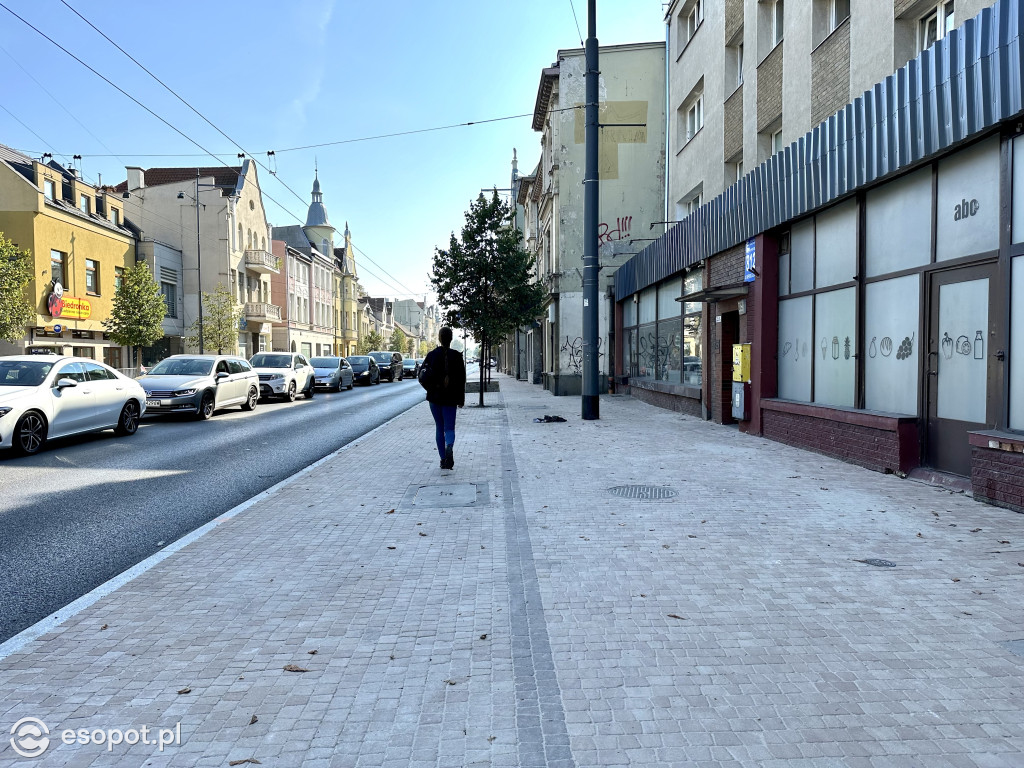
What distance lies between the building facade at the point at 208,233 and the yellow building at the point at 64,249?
6.18 metres

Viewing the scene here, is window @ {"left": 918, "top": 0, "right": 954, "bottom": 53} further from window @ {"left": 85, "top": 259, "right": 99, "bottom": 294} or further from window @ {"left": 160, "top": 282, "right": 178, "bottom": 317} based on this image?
window @ {"left": 160, "top": 282, "right": 178, "bottom": 317}

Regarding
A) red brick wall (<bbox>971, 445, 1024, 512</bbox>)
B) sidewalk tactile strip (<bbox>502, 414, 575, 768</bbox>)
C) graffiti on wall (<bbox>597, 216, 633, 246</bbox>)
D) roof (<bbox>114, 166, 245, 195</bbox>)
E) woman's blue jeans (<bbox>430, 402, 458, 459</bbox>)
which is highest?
roof (<bbox>114, 166, 245, 195</bbox>)

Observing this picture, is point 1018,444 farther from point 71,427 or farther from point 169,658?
point 71,427

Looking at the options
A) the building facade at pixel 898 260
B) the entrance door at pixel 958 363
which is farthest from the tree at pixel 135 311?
the entrance door at pixel 958 363

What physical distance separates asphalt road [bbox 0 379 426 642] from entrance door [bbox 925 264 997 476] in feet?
21.8

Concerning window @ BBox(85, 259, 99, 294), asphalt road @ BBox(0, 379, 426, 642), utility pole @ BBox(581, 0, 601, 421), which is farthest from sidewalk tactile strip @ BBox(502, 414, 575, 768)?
window @ BBox(85, 259, 99, 294)

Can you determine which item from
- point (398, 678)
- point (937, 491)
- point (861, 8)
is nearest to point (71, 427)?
point (398, 678)

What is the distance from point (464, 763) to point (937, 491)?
661 centimetres

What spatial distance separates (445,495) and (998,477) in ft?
17.3

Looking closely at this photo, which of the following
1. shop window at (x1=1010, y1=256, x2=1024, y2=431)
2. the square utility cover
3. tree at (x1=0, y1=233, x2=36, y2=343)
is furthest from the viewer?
tree at (x1=0, y1=233, x2=36, y2=343)

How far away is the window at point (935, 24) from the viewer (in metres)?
8.05

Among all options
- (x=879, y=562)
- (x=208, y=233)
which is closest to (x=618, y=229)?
(x=879, y=562)

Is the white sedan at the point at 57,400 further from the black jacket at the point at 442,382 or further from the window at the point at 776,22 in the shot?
the window at the point at 776,22

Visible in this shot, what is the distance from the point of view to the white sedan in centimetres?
983
